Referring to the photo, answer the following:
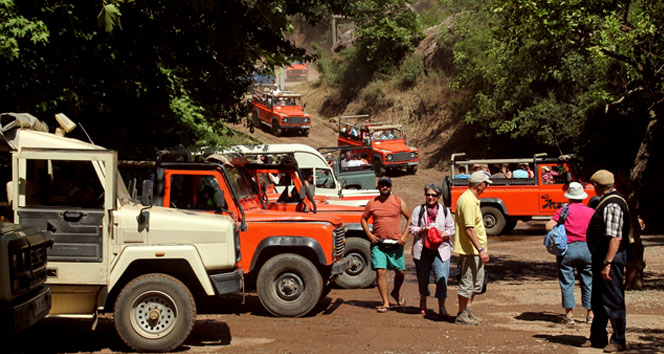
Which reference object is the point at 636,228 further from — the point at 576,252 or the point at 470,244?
the point at 470,244

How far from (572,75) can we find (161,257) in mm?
23724

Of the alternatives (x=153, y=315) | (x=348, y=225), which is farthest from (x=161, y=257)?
(x=348, y=225)

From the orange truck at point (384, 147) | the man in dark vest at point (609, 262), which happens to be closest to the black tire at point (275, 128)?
the orange truck at point (384, 147)

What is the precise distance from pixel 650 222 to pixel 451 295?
1374 cm

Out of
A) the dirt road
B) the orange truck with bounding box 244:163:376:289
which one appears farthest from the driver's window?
the dirt road

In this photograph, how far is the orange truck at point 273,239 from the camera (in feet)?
32.5

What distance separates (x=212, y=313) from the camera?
1022 centimetres

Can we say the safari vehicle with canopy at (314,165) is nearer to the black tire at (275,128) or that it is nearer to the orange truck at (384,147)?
the orange truck at (384,147)

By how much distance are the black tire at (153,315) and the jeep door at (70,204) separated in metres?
0.34

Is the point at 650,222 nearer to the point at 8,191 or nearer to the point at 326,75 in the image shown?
the point at 8,191

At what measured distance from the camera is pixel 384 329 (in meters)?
8.98

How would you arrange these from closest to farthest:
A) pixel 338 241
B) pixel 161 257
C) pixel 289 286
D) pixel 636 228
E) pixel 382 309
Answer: pixel 161 257
pixel 289 286
pixel 382 309
pixel 338 241
pixel 636 228

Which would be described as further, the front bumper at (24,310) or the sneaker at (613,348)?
the sneaker at (613,348)

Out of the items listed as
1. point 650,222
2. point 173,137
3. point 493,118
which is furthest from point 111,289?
point 493,118
